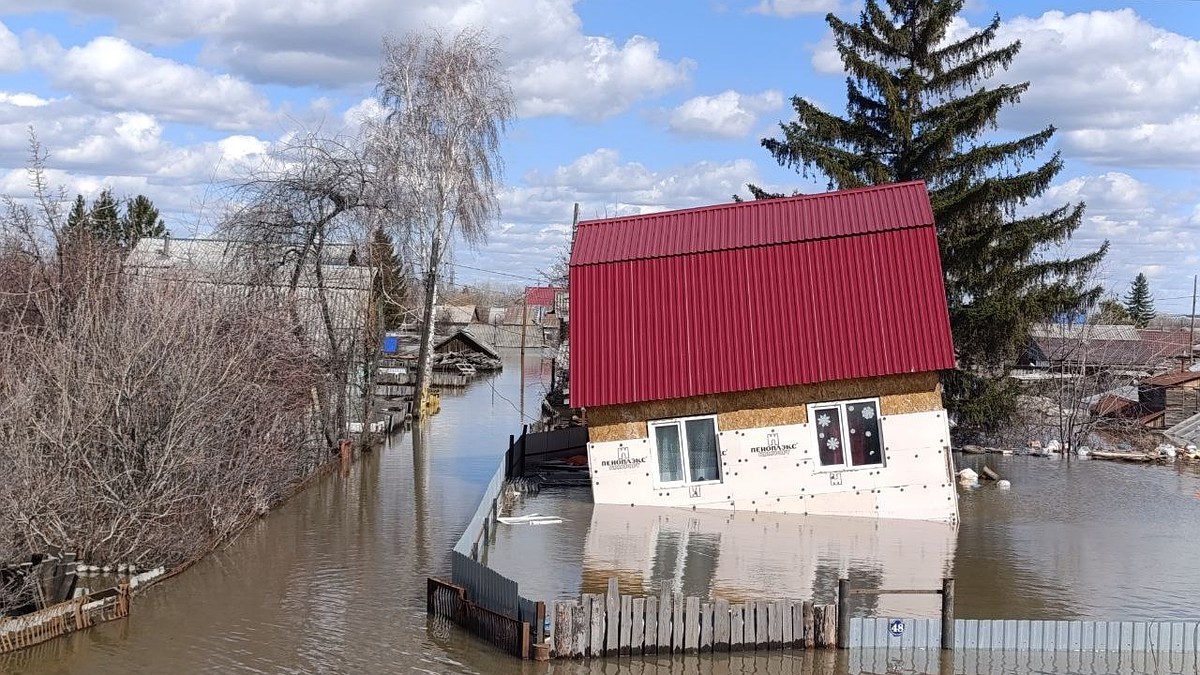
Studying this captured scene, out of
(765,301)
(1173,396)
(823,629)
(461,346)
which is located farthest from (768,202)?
(461,346)

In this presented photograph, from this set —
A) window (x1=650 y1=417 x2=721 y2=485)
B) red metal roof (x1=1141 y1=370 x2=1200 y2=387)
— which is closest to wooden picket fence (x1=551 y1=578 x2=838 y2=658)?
window (x1=650 y1=417 x2=721 y2=485)

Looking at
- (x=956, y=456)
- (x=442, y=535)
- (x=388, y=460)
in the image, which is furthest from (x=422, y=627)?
(x=956, y=456)

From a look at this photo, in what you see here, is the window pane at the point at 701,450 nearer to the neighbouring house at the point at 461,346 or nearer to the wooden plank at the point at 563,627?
the wooden plank at the point at 563,627

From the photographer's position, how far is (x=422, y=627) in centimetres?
1738

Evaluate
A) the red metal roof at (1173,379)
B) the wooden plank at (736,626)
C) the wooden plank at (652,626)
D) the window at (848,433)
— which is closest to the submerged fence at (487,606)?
the wooden plank at (652,626)

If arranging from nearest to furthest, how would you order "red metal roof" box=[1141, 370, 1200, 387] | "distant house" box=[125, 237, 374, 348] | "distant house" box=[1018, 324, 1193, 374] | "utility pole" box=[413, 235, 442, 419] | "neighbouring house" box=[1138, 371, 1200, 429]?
1. "distant house" box=[125, 237, 374, 348]
2. "distant house" box=[1018, 324, 1193, 374]
3. "neighbouring house" box=[1138, 371, 1200, 429]
4. "utility pole" box=[413, 235, 442, 419]
5. "red metal roof" box=[1141, 370, 1200, 387]

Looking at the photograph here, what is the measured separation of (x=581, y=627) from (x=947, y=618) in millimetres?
4537

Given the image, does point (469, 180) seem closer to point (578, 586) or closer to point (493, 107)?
point (493, 107)

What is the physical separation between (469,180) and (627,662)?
104 ft

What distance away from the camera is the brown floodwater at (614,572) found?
15781mm

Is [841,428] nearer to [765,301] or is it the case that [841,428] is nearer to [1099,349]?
[765,301]

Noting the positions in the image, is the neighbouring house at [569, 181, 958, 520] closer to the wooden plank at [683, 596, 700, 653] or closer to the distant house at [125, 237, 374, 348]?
the wooden plank at [683, 596, 700, 653]

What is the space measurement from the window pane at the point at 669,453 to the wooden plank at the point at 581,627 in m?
9.36

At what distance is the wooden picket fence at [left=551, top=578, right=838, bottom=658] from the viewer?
15.7 metres
